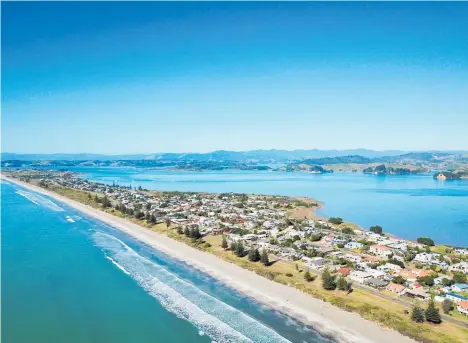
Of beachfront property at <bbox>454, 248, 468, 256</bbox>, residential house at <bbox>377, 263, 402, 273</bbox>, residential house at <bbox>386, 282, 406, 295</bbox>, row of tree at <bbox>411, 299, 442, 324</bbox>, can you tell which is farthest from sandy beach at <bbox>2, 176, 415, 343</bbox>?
beachfront property at <bbox>454, 248, 468, 256</bbox>

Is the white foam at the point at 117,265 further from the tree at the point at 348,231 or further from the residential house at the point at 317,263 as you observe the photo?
the tree at the point at 348,231

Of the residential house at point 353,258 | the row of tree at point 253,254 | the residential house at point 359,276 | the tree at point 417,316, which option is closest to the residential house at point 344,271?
the residential house at point 359,276

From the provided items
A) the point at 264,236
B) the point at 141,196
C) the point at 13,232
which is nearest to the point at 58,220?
the point at 13,232

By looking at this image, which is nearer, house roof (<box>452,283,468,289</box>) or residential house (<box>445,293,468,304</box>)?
residential house (<box>445,293,468,304</box>)

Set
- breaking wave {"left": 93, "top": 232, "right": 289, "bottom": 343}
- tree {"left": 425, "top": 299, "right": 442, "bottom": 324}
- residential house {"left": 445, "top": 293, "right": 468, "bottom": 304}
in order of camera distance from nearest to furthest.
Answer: breaking wave {"left": 93, "top": 232, "right": 289, "bottom": 343} < tree {"left": 425, "top": 299, "right": 442, "bottom": 324} < residential house {"left": 445, "top": 293, "right": 468, "bottom": 304}

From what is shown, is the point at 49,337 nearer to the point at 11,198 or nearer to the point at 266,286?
the point at 266,286

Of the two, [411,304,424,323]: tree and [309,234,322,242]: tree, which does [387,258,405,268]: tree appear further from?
[411,304,424,323]: tree

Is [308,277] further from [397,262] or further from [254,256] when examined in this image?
[397,262]
